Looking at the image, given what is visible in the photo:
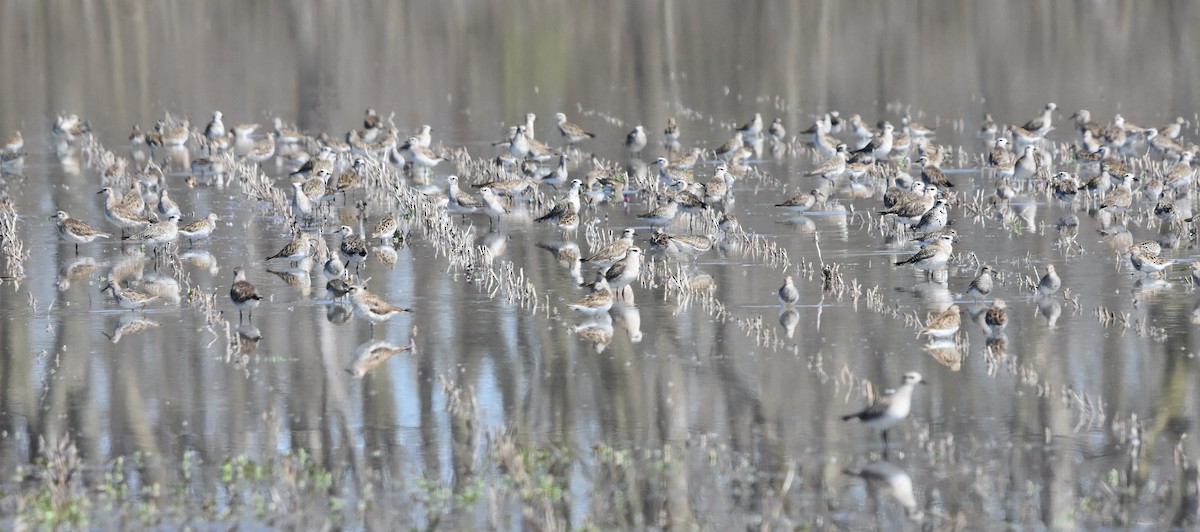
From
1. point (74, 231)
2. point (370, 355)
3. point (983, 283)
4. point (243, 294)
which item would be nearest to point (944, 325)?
point (983, 283)

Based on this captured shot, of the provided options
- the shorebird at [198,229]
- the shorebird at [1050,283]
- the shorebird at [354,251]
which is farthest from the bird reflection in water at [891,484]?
the shorebird at [198,229]

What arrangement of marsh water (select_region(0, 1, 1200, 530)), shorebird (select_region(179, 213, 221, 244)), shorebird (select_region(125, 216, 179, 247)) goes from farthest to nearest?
shorebird (select_region(179, 213, 221, 244)) → shorebird (select_region(125, 216, 179, 247)) → marsh water (select_region(0, 1, 1200, 530))

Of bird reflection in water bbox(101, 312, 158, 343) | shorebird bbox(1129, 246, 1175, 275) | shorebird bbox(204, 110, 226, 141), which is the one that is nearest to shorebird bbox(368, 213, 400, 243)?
bird reflection in water bbox(101, 312, 158, 343)

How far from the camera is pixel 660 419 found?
43.9ft

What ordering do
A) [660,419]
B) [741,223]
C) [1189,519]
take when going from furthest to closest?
1. [741,223]
2. [660,419]
3. [1189,519]

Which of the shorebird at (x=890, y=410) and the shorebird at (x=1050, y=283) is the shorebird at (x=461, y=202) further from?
the shorebird at (x=890, y=410)

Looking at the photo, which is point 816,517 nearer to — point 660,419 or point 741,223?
point 660,419

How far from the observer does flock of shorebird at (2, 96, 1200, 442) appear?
19359 mm

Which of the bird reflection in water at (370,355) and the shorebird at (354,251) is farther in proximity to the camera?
the shorebird at (354,251)

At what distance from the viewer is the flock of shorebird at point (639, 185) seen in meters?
19.4

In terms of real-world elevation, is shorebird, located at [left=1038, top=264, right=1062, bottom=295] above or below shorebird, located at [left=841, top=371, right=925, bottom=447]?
above

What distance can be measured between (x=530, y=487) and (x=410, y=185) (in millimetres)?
20649

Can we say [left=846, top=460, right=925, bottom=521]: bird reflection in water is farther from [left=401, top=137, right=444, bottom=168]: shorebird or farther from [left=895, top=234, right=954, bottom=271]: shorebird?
[left=401, top=137, right=444, bottom=168]: shorebird

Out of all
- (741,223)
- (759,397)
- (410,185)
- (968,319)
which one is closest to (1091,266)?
(968,319)
